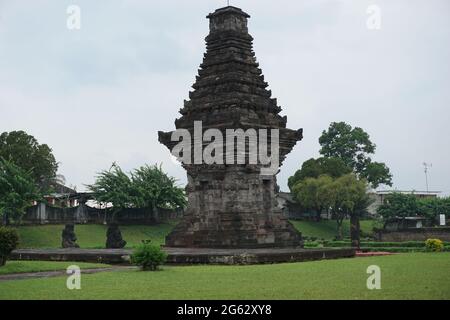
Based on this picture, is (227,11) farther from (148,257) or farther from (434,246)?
(434,246)

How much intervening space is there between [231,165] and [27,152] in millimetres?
33726

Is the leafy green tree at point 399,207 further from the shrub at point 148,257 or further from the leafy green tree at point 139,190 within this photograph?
the shrub at point 148,257

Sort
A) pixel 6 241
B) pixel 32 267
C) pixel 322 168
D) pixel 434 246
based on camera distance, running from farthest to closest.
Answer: pixel 322 168
pixel 434 246
pixel 32 267
pixel 6 241

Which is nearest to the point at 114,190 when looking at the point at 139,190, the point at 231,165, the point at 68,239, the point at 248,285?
the point at 139,190

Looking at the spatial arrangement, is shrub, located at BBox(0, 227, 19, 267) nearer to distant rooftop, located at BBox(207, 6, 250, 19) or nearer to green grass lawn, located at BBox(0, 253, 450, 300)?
green grass lawn, located at BBox(0, 253, 450, 300)

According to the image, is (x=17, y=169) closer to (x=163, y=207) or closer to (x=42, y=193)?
(x=42, y=193)

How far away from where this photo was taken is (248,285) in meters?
14.5

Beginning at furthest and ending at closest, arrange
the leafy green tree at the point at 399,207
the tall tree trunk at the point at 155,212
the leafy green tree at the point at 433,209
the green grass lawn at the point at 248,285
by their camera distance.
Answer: the leafy green tree at the point at 433,209 < the leafy green tree at the point at 399,207 < the tall tree trunk at the point at 155,212 < the green grass lawn at the point at 248,285

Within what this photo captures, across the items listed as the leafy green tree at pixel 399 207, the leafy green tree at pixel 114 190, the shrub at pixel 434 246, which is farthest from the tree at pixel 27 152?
the leafy green tree at pixel 399 207

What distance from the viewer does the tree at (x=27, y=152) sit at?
55219mm

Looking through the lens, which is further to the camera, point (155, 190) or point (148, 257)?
point (155, 190)

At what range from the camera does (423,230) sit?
55.4 meters

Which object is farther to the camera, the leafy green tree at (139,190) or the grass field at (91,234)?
the leafy green tree at (139,190)

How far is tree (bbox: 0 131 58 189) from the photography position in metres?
55.2
